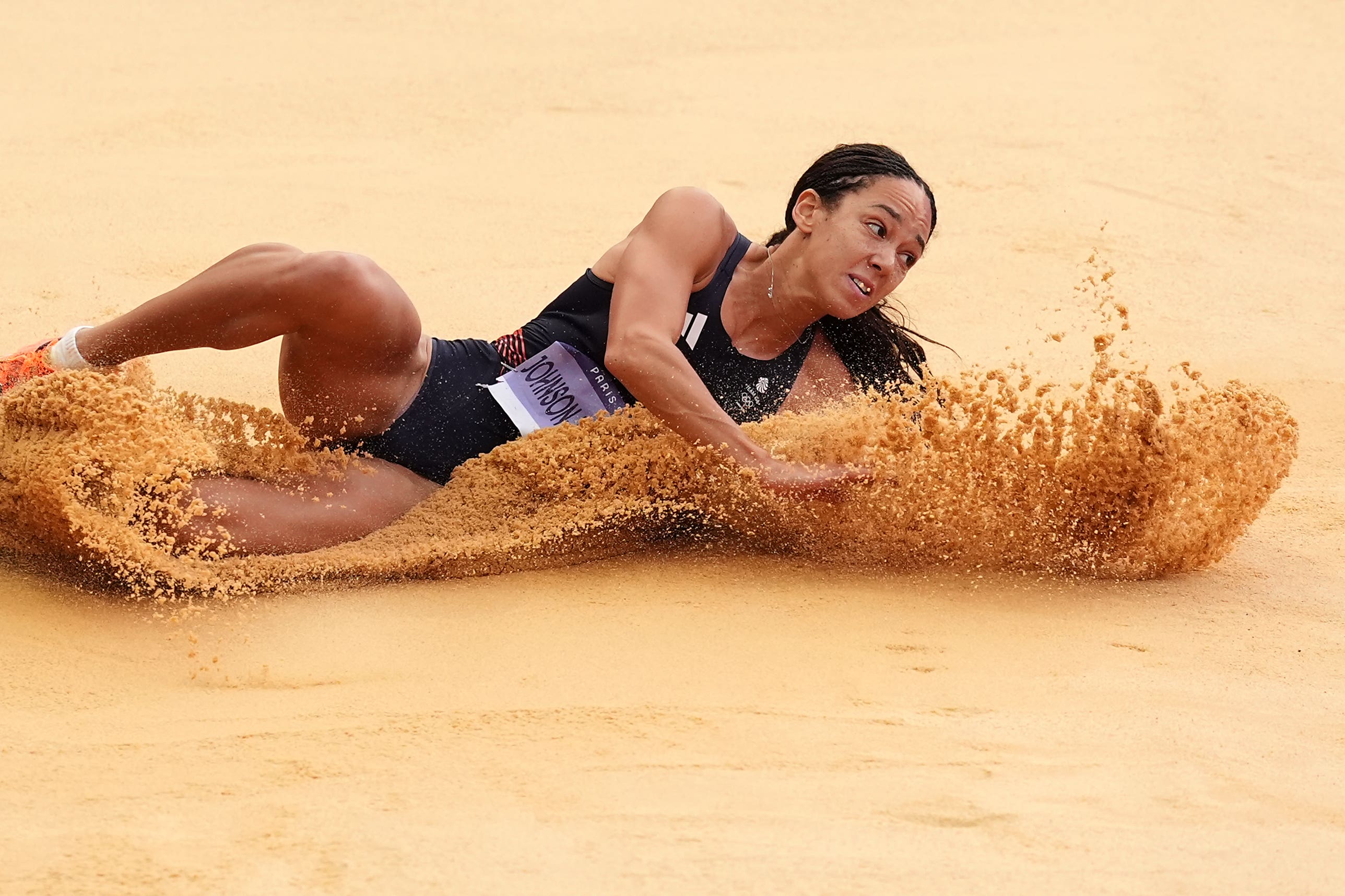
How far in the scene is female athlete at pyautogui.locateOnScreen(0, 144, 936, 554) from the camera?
279 centimetres

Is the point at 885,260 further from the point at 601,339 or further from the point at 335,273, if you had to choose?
the point at 335,273

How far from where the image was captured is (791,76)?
24.0ft

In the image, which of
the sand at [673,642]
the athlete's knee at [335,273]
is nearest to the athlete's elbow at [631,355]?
the sand at [673,642]

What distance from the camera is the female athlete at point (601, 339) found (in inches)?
110

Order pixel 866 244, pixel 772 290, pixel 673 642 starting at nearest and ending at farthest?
pixel 673 642 < pixel 866 244 < pixel 772 290

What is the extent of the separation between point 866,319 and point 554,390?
771 mm

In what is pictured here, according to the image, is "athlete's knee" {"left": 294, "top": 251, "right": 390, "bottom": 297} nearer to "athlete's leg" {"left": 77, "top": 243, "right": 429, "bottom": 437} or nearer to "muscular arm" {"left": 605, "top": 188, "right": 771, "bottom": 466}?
"athlete's leg" {"left": 77, "top": 243, "right": 429, "bottom": 437}

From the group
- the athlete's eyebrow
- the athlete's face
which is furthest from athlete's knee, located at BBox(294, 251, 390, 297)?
the athlete's eyebrow

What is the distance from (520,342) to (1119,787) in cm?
176

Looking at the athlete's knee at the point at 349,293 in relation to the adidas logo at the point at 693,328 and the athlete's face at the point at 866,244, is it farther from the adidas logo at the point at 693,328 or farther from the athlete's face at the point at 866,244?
the athlete's face at the point at 866,244

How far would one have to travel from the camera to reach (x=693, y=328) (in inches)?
124

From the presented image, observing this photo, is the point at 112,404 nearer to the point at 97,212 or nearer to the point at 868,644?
the point at 868,644

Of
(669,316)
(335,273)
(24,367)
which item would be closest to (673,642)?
(669,316)

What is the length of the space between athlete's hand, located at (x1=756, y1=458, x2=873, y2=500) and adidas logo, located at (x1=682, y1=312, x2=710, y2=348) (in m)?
0.41
